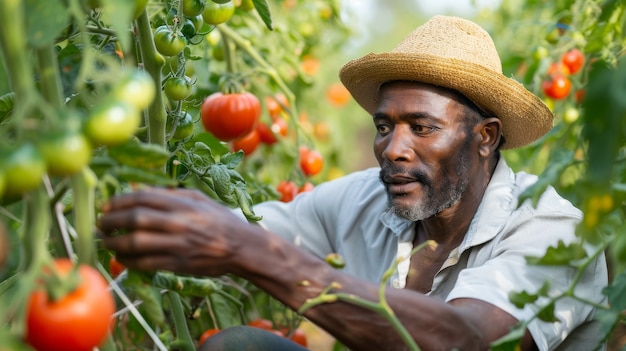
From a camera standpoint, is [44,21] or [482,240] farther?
Answer: [482,240]

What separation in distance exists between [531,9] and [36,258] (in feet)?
11.4

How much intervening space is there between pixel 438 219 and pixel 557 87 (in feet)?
3.32

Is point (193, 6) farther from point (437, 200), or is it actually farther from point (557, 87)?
point (557, 87)

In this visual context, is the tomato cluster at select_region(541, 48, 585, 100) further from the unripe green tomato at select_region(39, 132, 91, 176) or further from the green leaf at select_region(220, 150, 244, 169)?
the unripe green tomato at select_region(39, 132, 91, 176)

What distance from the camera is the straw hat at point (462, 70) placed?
1.89 m

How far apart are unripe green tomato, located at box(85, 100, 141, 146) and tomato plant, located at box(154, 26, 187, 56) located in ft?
1.95

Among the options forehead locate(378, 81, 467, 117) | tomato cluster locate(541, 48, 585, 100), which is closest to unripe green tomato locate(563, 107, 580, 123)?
tomato cluster locate(541, 48, 585, 100)

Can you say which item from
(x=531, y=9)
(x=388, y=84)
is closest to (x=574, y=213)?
(x=388, y=84)

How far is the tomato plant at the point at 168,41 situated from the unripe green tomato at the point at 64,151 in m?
0.62

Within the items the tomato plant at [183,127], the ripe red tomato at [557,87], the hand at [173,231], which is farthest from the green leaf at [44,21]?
the ripe red tomato at [557,87]

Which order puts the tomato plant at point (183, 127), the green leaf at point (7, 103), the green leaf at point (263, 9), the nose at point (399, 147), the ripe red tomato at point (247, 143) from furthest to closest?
the ripe red tomato at point (247, 143) < the nose at point (399, 147) < the green leaf at point (263, 9) < the tomato plant at point (183, 127) < the green leaf at point (7, 103)

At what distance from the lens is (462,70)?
6.17 feet

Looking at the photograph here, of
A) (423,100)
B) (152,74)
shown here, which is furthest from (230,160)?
(423,100)

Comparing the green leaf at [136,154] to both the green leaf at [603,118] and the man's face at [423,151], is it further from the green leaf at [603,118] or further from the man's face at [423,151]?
the man's face at [423,151]
